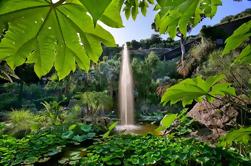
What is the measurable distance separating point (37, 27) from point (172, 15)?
0.32 meters

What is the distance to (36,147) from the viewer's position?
2.58 metres

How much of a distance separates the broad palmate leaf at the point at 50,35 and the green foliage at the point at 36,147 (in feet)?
5.84

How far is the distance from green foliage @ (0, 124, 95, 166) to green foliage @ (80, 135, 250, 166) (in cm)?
43

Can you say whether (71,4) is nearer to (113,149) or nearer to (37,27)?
(37,27)

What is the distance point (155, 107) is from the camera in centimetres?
1386

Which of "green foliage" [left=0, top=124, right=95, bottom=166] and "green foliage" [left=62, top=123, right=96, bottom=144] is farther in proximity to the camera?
"green foliage" [left=62, top=123, right=96, bottom=144]

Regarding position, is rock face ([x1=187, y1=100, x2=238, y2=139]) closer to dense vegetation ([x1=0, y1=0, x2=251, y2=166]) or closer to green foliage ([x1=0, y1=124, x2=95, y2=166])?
dense vegetation ([x1=0, y1=0, x2=251, y2=166])

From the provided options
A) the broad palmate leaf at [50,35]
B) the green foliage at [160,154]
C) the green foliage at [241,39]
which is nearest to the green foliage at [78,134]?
the green foliage at [160,154]

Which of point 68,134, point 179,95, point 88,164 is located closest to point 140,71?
point 68,134

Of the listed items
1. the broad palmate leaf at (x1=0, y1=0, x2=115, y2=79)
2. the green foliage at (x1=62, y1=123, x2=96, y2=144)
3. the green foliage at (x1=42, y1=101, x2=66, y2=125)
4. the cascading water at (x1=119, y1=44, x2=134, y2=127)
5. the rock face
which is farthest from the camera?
the cascading water at (x1=119, y1=44, x2=134, y2=127)

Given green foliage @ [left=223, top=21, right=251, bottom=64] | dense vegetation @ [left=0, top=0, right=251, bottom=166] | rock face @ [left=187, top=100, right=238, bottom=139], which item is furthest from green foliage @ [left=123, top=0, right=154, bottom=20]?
rock face @ [left=187, top=100, right=238, bottom=139]

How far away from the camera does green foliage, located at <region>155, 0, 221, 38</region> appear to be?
0.40 m

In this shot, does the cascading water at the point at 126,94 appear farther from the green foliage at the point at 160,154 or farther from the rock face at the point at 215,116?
the green foliage at the point at 160,154

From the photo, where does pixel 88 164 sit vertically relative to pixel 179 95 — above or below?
below
